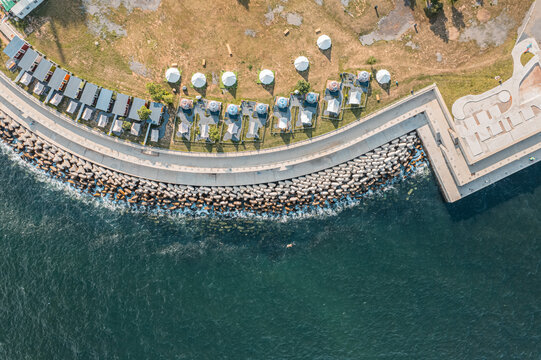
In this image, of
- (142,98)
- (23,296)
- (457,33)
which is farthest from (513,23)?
(23,296)

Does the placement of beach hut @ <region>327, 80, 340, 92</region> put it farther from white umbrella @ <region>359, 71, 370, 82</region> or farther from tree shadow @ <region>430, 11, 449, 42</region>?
tree shadow @ <region>430, 11, 449, 42</region>

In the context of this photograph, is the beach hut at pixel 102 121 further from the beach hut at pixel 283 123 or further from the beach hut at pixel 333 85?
the beach hut at pixel 333 85

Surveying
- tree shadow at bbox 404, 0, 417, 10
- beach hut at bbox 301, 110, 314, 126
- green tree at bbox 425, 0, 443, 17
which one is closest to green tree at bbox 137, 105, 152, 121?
beach hut at bbox 301, 110, 314, 126

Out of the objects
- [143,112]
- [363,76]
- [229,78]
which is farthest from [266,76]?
[143,112]

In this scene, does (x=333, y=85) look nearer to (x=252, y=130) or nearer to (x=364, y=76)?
(x=364, y=76)

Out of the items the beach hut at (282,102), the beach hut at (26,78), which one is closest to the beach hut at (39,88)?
the beach hut at (26,78)

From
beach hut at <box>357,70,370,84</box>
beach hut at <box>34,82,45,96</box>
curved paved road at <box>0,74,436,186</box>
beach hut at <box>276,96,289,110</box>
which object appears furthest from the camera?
curved paved road at <box>0,74,436,186</box>
